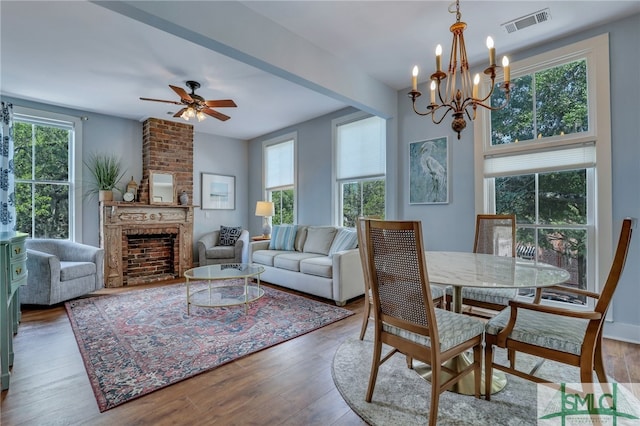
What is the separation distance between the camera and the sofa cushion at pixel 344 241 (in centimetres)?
390

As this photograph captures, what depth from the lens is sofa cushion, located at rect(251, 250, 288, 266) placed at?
453 cm

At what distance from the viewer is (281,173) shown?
19.5 feet

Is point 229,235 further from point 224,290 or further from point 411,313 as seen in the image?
point 411,313

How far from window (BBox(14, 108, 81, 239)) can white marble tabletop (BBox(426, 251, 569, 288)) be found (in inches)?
214

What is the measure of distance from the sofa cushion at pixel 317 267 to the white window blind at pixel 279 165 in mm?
2192

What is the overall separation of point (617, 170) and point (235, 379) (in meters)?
3.49

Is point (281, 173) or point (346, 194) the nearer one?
point (346, 194)

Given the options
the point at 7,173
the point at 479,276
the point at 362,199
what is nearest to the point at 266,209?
the point at 362,199

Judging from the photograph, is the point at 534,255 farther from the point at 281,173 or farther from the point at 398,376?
the point at 281,173

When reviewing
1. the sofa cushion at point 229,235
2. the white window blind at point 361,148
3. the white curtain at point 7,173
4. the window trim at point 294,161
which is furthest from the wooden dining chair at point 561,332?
the white curtain at point 7,173

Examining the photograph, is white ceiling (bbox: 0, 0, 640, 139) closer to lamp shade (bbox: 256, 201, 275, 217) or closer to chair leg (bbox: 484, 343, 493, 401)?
lamp shade (bbox: 256, 201, 275, 217)

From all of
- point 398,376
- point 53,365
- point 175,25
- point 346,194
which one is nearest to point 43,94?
point 175,25

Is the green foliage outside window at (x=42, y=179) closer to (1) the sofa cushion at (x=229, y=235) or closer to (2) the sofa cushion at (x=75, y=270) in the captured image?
(2) the sofa cushion at (x=75, y=270)

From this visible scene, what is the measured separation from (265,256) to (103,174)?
2920 millimetres
